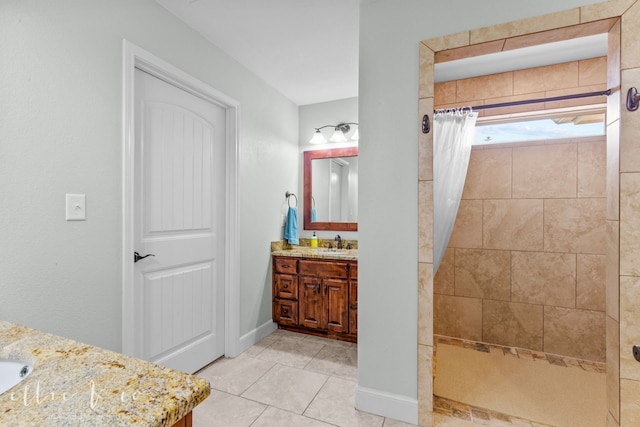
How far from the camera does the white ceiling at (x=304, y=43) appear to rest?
1.89m

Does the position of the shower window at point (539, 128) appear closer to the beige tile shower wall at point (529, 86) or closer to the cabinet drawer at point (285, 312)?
the beige tile shower wall at point (529, 86)

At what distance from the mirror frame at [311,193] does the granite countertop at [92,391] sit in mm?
2584

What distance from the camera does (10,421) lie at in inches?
21.7

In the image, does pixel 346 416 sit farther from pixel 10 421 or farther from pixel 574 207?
pixel 574 207

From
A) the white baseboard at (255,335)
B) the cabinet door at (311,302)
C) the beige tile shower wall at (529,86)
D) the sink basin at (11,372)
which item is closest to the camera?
the sink basin at (11,372)

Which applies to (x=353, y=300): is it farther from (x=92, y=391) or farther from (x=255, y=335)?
(x=92, y=391)

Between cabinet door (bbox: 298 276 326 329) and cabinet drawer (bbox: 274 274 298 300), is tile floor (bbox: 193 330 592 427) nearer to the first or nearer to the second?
cabinet door (bbox: 298 276 326 329)

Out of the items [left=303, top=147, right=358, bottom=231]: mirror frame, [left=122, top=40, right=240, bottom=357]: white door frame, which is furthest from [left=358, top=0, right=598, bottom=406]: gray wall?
[left=303, top=147, right=358, bottom=231]: mirror frame

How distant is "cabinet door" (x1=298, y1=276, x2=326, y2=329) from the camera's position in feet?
9.21

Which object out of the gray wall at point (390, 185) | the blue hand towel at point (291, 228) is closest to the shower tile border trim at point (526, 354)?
the gray wall at point (390, 185)

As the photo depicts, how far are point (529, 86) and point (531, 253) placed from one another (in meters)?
1.40

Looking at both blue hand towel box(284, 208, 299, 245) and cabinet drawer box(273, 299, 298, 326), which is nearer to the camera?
cabinet drawer box(273, 299, 298, 326)

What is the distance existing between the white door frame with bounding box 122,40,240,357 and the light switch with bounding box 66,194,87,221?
0.65ft

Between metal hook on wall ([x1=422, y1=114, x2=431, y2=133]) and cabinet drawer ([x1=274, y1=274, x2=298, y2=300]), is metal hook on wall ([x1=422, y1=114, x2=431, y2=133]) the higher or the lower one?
the higher one
